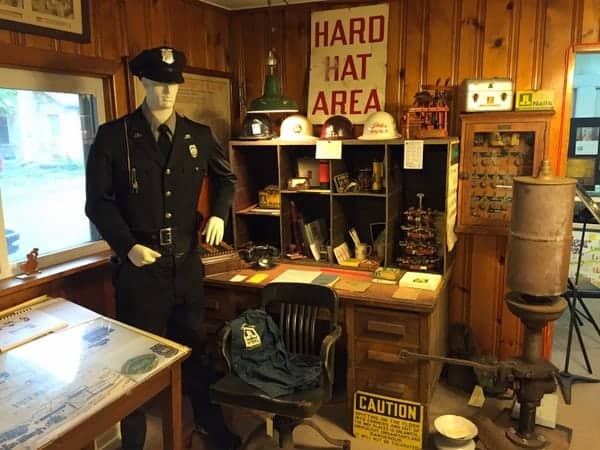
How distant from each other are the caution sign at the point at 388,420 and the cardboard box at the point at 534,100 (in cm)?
152

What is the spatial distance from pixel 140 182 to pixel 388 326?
3.95 feet

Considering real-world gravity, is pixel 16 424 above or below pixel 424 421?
above

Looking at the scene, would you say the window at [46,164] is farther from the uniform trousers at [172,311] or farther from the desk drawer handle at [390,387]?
the desk drawer handle at [390,387]

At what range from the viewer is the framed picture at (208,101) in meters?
2.88

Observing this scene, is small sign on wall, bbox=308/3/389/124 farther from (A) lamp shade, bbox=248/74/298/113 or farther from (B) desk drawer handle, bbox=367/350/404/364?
(B) desk drawer handle, bbox=367/350/404/364

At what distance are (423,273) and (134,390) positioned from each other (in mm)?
1532

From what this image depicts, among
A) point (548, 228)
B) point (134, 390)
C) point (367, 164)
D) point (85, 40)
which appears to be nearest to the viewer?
point (134, 390)

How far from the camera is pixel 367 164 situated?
2.95m

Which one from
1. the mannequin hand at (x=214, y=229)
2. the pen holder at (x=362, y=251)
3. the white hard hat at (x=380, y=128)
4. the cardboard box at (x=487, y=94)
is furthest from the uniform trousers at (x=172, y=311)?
the cardboard box at (x=487, y=94)

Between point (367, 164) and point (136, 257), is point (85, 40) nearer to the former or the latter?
point (136, 257)

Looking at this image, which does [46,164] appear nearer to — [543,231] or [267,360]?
[267,360]

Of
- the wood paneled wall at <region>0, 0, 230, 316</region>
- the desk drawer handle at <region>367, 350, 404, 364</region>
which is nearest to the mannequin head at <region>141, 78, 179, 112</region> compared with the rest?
the wood paneled wall at <region>0, 0, 230, 316</region>

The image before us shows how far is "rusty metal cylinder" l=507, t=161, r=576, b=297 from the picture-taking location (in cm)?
210

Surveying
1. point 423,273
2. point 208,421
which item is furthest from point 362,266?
point 208,421
